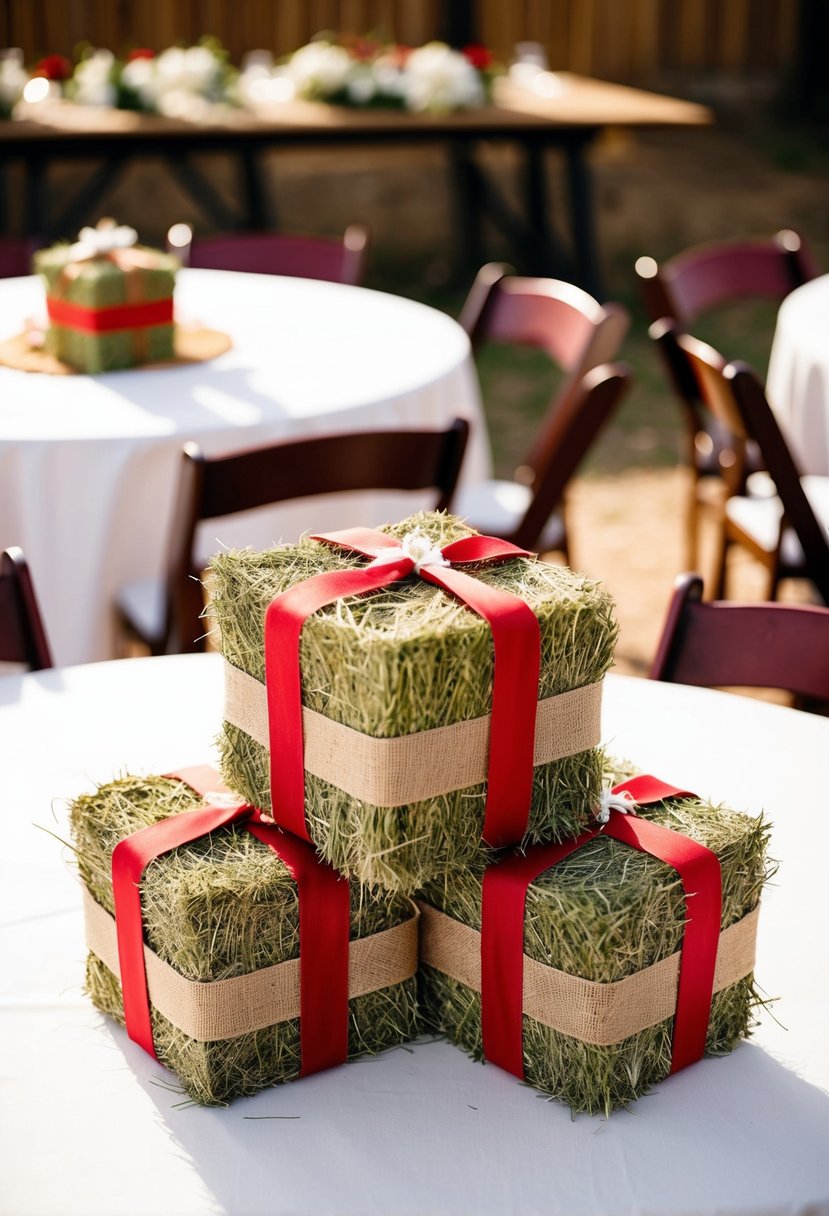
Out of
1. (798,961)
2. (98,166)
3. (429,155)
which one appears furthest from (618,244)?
(798,961)

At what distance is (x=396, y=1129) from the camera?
1.05 meters

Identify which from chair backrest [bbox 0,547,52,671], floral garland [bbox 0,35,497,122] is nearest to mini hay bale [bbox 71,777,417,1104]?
chair backrest [bbox 0,547,52,671]

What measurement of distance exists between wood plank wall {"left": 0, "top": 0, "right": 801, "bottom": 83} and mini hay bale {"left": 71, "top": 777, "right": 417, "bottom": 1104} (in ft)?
31.6

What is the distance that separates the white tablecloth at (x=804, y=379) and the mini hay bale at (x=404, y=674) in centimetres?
239

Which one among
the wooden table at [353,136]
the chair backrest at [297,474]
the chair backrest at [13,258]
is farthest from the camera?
the wooden table at [353,136]

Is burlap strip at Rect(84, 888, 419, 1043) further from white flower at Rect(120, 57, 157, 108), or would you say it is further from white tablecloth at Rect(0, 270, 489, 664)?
white flower at Rect(120, 57, 157, 108)

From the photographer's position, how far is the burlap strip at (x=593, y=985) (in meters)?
1.04

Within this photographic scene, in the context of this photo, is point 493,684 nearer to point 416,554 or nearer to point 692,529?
point 416,554

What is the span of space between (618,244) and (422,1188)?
28.3ft

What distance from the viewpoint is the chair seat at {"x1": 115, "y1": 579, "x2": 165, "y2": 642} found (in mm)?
2799

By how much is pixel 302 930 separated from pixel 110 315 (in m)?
2.19

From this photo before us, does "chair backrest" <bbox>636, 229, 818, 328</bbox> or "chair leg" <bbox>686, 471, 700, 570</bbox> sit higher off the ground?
"chair backrest" <bbox>636, 229, 818, 328</bbox>

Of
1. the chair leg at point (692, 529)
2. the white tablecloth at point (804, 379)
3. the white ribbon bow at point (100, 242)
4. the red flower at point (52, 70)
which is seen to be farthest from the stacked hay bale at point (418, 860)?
the red flower at point (52, 70)

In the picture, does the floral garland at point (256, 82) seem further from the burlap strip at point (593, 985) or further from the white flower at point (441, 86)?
the burlap strip at point (593, 985)
